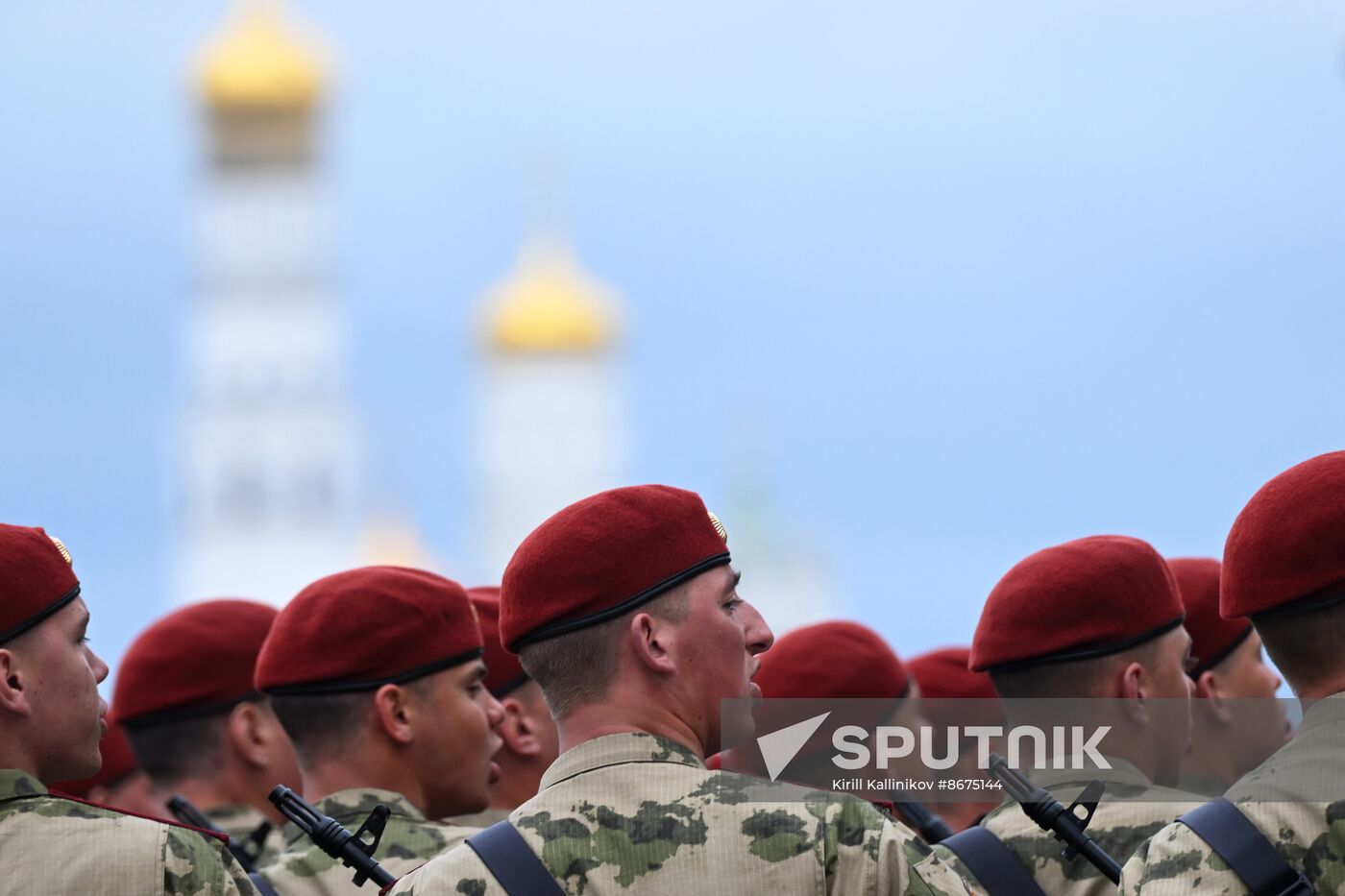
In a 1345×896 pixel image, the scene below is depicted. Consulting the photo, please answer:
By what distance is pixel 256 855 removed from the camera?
18.1ft

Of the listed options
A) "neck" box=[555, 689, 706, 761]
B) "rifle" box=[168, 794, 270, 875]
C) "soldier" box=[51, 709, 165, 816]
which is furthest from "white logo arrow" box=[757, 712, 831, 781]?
"soldier" box=[51, 709, 165, 816]

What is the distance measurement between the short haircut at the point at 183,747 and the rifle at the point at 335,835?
4.70 ft

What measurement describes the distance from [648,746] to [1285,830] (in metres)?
0.93

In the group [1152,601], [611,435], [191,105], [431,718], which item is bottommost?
[611,435]

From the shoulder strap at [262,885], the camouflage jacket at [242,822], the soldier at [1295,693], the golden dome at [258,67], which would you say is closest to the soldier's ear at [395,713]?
the shoulder strap at [262,885]

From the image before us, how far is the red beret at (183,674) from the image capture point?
586 centimetres

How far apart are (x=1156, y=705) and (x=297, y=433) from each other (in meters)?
74.0

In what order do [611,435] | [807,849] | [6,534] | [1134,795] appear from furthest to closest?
[611,435]
[1134,795]
[6,534]
[807,849]

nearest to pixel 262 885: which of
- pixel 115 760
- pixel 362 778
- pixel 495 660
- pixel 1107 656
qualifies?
pixel 362 778

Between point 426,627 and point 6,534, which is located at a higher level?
point 6,534

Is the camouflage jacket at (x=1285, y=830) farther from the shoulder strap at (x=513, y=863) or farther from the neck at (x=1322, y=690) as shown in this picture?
the shoulder strap at (x=513, y=863)

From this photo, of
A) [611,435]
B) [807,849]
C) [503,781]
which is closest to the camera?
[807,849]

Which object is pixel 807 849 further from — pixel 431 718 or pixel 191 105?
pixel 191 105

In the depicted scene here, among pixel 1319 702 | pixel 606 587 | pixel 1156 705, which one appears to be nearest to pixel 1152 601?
pixel 1156 705
